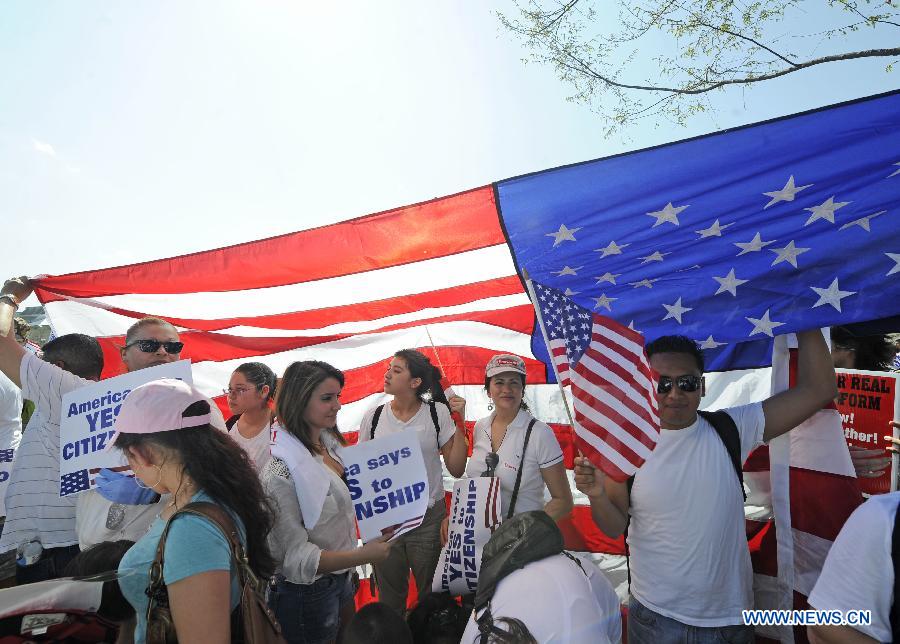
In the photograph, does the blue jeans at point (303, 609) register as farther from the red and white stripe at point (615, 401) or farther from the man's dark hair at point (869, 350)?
the man's dark hair at point (869, 350)

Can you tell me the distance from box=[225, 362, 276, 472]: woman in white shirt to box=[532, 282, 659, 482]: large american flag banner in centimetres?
213

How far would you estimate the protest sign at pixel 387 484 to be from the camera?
2801 mm

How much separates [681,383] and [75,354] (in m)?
3.29

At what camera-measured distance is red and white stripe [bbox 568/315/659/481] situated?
235 cm

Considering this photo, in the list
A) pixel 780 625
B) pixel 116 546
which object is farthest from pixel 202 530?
pixel 780 625

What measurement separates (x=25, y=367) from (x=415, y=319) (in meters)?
2.48

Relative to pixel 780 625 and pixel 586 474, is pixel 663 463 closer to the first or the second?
pixel 586 474

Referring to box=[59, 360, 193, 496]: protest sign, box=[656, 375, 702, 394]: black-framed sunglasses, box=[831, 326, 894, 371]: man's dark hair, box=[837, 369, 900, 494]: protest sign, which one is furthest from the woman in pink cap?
box=[831, 326, 894, 371]: man's dark hair

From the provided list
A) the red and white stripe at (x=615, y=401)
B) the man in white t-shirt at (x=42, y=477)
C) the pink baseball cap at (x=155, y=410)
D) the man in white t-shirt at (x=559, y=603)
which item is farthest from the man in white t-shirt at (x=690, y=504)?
the man in white t-shirt at (x=42, y=477)

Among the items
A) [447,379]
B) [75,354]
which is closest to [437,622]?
[447,379]

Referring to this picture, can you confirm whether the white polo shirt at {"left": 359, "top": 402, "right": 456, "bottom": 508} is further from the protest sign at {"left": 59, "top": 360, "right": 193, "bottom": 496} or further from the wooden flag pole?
the protest sign at {"left": 59, "top": 360, "right": 193, "bottom": 496}

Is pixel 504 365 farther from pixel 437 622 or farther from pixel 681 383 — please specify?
pixel 437 622

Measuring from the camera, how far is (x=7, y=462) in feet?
13.1

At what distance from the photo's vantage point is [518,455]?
11.3 ft
